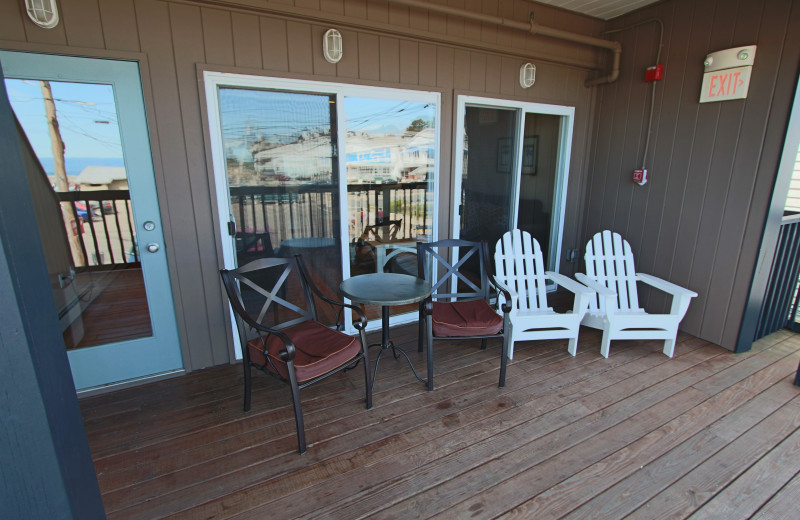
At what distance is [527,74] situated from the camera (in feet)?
11.3

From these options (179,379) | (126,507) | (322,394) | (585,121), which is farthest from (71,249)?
(585,121)

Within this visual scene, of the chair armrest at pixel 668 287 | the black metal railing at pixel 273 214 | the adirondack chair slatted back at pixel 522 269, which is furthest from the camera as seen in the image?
the adirondack chair slatted back at pixel 522 269

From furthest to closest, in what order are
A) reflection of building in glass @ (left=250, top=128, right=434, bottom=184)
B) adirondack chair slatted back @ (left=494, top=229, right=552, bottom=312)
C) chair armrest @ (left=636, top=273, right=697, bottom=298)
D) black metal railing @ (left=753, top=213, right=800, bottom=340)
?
adirondack chair slatted back @ (left=494, top=229, right=552, bottom=312)
black metal railing @ (left=753, top=213, right=800, bottom=340)
chair armrest @ (left=636, top=273, right=697, bottom=298)
reflection of building in glass @ (left=250, top=128, right=434, bottom=184)

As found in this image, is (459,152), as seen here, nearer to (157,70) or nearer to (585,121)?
(585,121)

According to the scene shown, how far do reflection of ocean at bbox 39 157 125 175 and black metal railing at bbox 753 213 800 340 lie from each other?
4611 mm

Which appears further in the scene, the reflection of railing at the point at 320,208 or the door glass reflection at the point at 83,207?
the reflection of railing at the point at 320,208

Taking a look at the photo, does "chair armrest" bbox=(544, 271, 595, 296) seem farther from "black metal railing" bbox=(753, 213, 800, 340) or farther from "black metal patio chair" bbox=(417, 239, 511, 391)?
"black metal railing" bbox=(753, 213, 800, 340)

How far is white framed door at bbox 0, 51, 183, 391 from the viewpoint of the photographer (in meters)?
2.09

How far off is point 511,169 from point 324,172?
194cm

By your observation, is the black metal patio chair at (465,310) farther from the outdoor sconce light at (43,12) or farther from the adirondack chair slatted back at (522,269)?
the outdoor sconce light at (43,12)

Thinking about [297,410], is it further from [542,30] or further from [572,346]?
[542,30]

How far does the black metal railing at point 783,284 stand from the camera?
9.64ft

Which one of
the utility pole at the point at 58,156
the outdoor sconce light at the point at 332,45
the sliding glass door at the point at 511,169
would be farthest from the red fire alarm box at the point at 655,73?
the utility pole at the point at 58,156

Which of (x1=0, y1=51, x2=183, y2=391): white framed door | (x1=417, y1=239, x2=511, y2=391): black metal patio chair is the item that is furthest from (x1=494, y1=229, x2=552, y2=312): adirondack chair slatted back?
(x1=0, y1=51, x2=183, y2=391): white framed door
